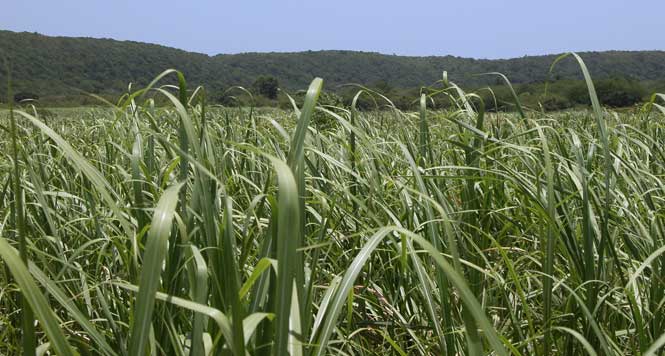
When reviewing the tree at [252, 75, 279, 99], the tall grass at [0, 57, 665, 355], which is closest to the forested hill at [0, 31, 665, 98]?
the tree at [252, 75, 279, 99]

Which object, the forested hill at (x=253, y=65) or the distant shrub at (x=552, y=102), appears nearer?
the distant shrub at (x=552, y=102)

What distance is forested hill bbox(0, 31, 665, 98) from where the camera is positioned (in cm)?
5319

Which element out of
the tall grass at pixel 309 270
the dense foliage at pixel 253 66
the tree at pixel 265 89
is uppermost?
the dense foliage at pixel 253 66

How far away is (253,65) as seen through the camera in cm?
6775

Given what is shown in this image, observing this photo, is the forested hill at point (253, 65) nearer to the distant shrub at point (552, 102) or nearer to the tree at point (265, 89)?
the tree at point (265, 89)

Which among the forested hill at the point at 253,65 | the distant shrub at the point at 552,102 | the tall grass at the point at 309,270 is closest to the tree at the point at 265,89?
the distant shrub at the point at 552,102

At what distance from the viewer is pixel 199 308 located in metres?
0.60

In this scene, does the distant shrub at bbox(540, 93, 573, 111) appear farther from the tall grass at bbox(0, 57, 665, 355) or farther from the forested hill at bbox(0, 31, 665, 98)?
the forested hill at bbox(0, 31, 665, 98)

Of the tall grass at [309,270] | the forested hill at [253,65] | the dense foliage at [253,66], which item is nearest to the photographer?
the tall grass at [309,270]

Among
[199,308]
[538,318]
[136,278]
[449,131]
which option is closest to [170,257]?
[136,278]

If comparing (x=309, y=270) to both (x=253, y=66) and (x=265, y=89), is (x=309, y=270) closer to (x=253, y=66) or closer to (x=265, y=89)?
(x=265, y=89)

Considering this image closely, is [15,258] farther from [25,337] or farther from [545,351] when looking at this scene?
[545,351]

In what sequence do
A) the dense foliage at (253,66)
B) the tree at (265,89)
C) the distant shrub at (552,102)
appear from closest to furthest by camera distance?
1. the distant shrub at (552,102)
2. the tree at (265,89)
3. the dense foliage at (253,66)

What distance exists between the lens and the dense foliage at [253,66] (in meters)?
53.0
